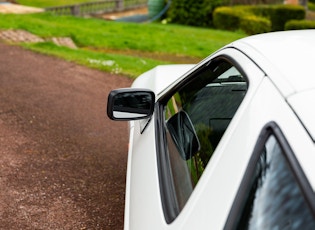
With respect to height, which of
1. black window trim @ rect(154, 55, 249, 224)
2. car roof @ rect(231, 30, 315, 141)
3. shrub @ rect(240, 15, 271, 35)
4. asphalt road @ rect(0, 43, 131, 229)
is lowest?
shrub @ rect(240, 15, 271, 35)

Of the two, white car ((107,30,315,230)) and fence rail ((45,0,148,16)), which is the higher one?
white car ((107,30,315,230))

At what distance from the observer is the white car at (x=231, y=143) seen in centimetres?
146

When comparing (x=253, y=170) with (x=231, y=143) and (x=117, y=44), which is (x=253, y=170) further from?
(x=117, y=44)

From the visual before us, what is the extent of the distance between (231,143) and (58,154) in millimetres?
3659

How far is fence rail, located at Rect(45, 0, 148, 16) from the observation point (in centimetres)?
2250

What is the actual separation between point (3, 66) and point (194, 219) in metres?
7.64

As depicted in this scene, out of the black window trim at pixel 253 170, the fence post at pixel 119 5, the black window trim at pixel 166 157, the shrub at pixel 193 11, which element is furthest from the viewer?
the fence post at pixel 119 5

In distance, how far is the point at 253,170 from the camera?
5.10 ft

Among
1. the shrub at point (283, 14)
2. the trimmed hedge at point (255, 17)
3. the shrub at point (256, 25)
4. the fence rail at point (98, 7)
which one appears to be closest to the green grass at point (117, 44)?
the shrub at point (256, 25)

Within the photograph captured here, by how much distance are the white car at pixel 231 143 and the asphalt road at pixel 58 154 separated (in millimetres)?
1283

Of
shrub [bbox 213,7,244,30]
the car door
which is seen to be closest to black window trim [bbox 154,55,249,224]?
the car door

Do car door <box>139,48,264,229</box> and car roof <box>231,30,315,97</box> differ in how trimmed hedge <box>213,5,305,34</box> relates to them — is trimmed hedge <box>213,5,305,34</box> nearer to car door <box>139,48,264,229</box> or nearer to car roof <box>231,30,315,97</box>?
car door <box>139,48,264,229</box>

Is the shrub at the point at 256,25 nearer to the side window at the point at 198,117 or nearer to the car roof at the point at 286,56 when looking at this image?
the side window at the point at 198,117

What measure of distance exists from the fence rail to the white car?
19627 millimetres
